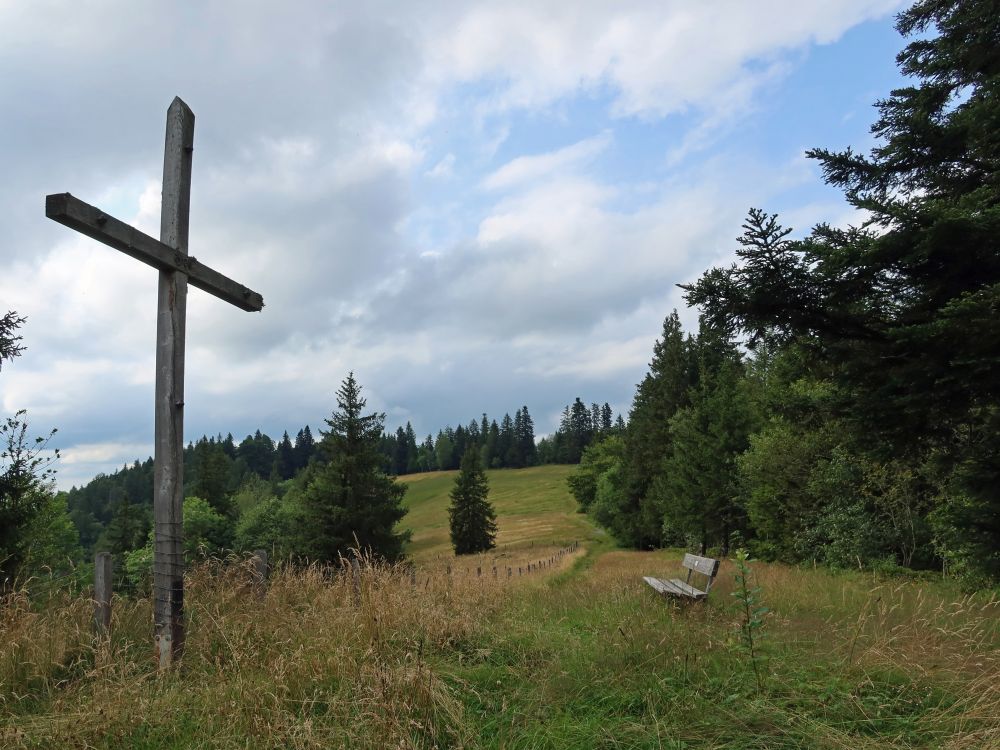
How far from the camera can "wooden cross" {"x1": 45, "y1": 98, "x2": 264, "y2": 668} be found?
3961mm

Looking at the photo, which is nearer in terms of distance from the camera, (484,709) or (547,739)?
(547,739)

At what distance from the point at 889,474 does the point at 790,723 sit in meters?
15.0

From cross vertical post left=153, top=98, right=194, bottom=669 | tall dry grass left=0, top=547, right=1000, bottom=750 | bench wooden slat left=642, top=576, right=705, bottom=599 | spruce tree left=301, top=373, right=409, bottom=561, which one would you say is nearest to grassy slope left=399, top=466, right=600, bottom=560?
spruce tree left=301, top=373, right=409, bottom=561

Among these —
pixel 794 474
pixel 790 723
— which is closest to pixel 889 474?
pixel 794 474

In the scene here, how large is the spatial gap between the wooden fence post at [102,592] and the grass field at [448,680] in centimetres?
10

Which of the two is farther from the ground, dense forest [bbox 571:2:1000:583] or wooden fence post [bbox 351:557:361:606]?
dense forest [bbox 571:2:1000:583]

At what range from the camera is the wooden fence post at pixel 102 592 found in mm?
4281

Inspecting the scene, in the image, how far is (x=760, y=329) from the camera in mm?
6523

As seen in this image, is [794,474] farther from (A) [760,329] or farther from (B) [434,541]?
(B) [434,541]

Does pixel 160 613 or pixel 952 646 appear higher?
pixel 160 613

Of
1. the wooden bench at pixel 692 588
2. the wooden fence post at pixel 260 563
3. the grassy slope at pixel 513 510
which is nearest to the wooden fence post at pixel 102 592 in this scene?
the wooden fence post at pixel 260 563

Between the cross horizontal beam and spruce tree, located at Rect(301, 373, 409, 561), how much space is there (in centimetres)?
2030

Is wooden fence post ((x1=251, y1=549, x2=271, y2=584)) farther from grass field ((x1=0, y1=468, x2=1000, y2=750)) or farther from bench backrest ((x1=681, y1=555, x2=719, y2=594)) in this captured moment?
bench backrest ((x1=681, y1=555, x2=719, y2=594))

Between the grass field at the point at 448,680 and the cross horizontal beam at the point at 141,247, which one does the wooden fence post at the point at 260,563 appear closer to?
the grass field at the point at 448,680
